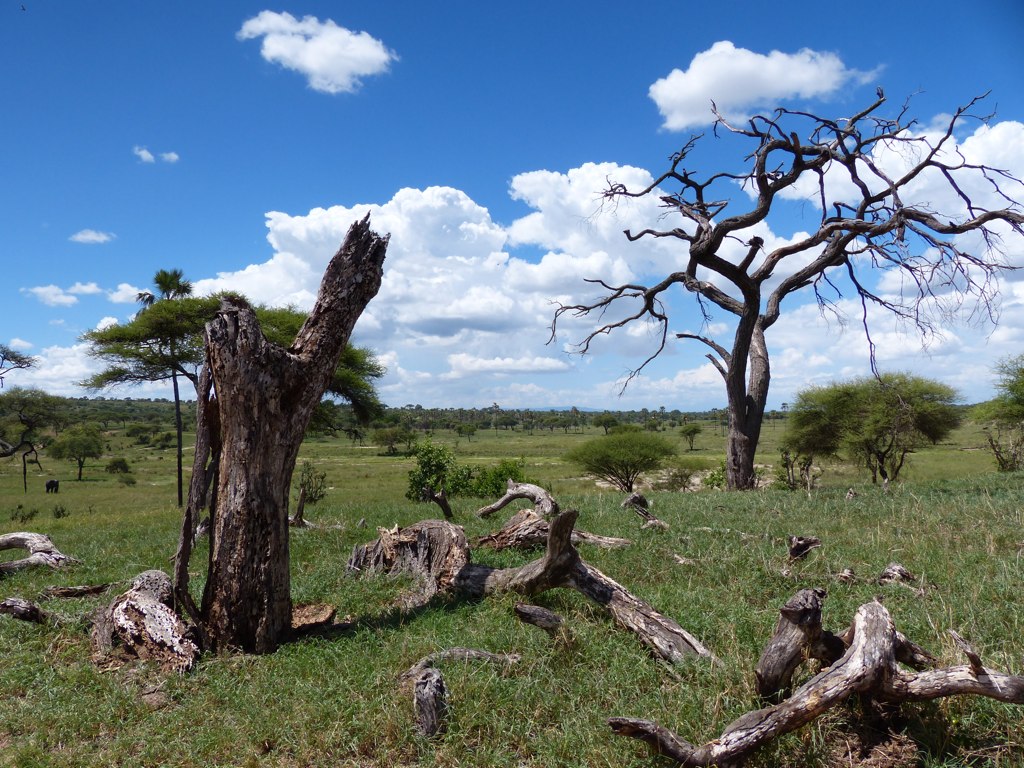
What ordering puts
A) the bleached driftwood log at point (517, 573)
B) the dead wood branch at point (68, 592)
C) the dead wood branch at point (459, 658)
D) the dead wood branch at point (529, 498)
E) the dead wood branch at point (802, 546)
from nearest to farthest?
the dead wood branch at point (459, 658) → the bleached driftwood log at point (517, 573) → the dead wood branch at point (802, 546) → the dead wood branch at point (68, 592) → the dead wood branch at point (529, 498)


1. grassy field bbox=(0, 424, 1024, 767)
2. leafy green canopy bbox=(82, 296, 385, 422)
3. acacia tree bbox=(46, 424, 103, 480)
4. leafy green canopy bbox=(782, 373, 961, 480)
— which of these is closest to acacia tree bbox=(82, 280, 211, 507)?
leafy green canopy bbox=(82, 296, 385, 422)

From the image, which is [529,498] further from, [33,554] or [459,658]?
[33,554]

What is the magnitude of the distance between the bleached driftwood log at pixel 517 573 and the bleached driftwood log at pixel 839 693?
1190 mm

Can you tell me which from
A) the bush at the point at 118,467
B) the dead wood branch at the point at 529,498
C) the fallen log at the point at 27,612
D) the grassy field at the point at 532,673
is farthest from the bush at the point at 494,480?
the bush at the point at 118,467

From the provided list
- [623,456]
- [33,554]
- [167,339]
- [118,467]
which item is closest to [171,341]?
[167,339]

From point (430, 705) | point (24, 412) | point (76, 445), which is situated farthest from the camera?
point (76, 445)

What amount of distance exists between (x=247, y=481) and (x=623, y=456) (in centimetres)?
3286

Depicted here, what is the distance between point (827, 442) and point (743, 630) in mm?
30833

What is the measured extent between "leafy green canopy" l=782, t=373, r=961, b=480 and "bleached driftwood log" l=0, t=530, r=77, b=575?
28.4m

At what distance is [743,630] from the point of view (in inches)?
197

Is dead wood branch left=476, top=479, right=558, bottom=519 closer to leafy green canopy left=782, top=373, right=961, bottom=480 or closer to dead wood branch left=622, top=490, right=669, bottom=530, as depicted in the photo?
dead wood branch left=622, top=490, right=669, bottom=530

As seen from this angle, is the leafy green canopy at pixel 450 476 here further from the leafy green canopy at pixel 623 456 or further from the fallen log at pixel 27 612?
the fallen log at pixel 27 612

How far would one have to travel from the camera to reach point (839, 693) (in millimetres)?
3426

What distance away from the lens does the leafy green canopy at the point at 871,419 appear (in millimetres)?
28422
